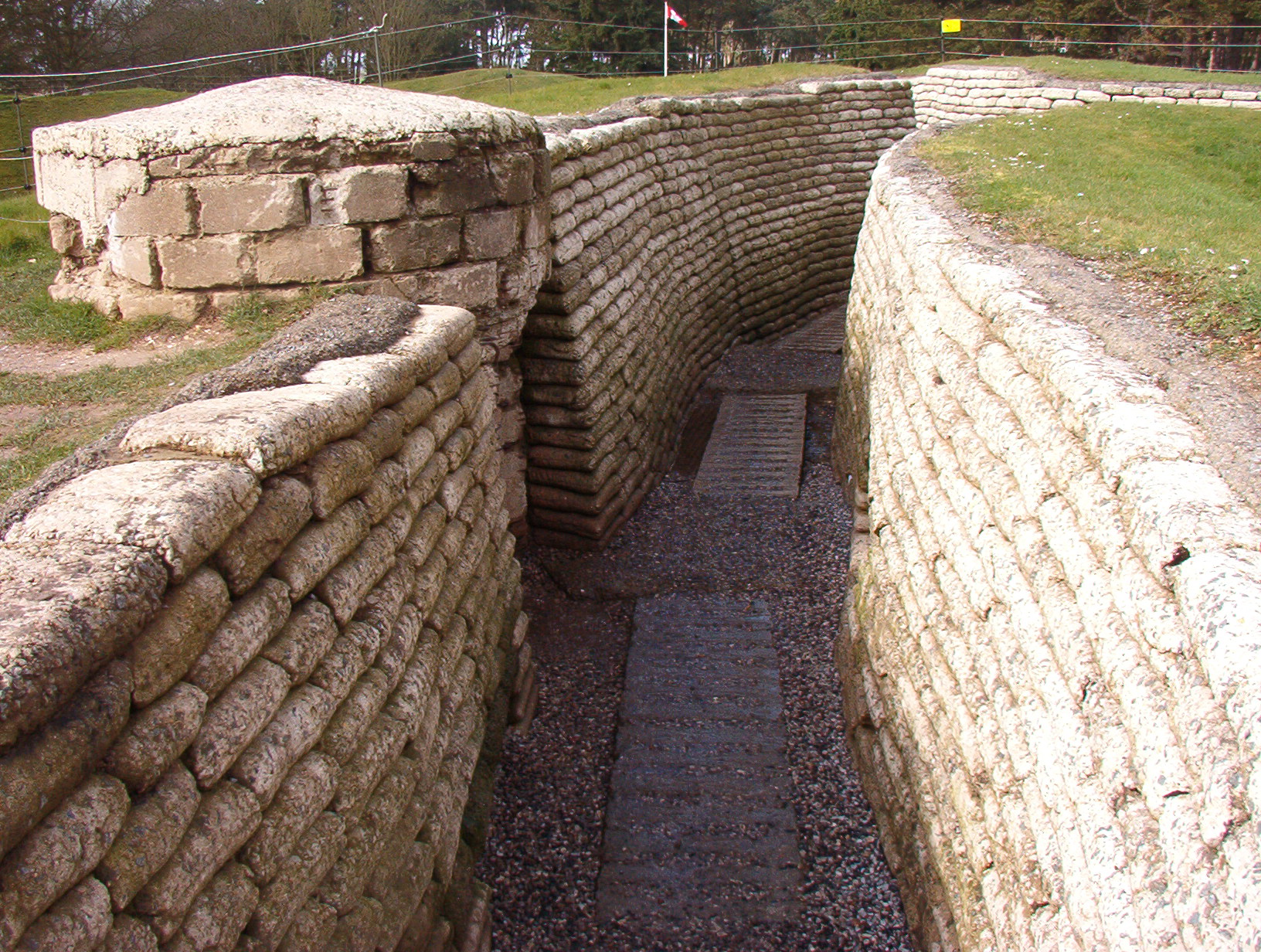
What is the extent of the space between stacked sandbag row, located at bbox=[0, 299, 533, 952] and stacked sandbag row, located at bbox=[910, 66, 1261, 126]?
13.3m

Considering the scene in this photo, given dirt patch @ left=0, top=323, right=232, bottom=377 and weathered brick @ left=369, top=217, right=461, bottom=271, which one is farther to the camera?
weathered brick @ left=369, top=217, right=461, bottom=271

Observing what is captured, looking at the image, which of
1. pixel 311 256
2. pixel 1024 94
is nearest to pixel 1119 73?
pixel 1024 94

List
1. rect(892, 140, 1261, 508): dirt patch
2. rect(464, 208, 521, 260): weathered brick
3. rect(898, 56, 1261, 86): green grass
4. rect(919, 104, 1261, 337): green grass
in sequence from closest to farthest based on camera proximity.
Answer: rect(892, 140, 1261, 508): dirt patch, rect(919, 104, 1261, 337): green grass, rect(464, 208, 521, 260): weathered brick, rect(898, 56, 1261, 86): green grass

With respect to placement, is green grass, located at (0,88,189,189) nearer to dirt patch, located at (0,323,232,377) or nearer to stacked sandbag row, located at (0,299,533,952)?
dirt patch, located at (0,323,232,377)

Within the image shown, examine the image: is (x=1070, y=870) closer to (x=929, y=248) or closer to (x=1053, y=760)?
(x=1053, y=760)

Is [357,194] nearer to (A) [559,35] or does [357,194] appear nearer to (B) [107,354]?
(B) [107,354]

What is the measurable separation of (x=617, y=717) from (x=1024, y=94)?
13675 millimetres

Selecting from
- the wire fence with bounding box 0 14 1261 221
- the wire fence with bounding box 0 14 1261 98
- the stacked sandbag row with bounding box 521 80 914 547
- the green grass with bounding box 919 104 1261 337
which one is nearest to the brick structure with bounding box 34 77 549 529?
the stacked sandbag row with bounding box 521 80 914 547

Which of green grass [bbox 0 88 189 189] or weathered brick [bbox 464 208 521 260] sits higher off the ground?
green grass [bbox 0 88 189 189]

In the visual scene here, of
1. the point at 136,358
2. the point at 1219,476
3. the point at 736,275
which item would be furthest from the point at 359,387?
the point at 736,275

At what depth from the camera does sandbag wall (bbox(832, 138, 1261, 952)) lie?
2094 millimetres

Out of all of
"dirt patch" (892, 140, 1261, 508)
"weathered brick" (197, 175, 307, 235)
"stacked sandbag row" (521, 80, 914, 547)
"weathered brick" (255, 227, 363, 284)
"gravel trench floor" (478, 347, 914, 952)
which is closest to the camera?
"dirt patch" (892, 140, 1261, 508)

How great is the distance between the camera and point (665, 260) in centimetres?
946

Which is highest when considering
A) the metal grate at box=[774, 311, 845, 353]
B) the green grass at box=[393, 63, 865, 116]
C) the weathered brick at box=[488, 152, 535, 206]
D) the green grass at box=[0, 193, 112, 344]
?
the green grass at box=[393, 63, 865, 116]
